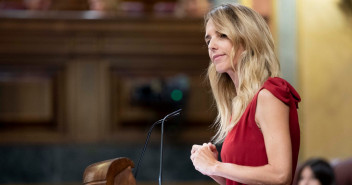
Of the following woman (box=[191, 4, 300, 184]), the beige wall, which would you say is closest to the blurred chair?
the beige wall

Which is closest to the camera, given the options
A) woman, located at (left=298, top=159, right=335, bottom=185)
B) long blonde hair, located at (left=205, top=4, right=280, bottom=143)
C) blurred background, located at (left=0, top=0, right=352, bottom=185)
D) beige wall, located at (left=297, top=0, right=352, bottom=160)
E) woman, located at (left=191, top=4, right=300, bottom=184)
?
woman, located at (left=191, top=4, right=300, bottom=184)

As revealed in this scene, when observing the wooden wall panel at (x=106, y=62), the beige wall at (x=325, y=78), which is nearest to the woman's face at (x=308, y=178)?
the wooden wall panel at (x=106, y=62)

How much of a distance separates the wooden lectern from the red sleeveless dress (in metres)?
0.31

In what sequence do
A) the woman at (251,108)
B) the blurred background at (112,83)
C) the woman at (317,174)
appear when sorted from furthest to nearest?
the blurred background at (112,83), the woman at (317,174), the woman at (251,108)

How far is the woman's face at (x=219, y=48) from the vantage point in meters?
2.00

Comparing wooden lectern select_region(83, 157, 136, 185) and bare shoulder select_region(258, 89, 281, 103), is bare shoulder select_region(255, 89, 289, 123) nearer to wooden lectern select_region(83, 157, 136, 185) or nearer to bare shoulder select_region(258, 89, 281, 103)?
bare shoulder select_region(258, 89, 281, 103)

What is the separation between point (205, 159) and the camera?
1.95 m

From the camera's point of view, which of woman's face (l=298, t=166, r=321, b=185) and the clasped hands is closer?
the clasped hands

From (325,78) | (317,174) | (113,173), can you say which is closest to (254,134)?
(113,173)

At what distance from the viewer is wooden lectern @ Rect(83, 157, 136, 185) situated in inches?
67.7

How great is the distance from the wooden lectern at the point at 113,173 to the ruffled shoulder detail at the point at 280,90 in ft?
1.36

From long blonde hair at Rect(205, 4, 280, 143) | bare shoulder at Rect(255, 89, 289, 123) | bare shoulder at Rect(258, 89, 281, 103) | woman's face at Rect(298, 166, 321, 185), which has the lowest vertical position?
woman's face at Rect(298, 166, 321, 185)

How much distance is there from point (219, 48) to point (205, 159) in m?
0.31

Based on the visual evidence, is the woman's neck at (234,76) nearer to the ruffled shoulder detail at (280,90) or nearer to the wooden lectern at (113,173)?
the ruffled shoulder detail at (280,90)
